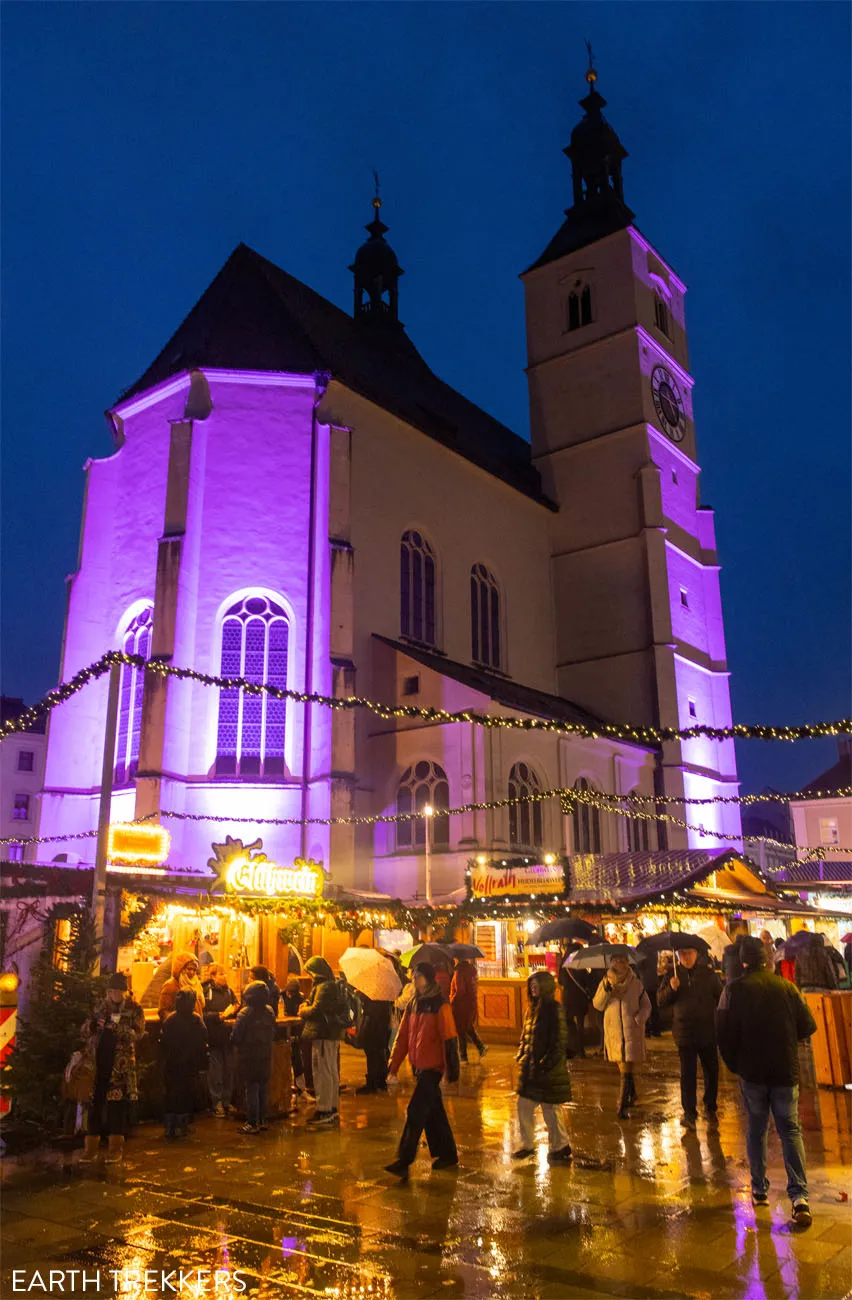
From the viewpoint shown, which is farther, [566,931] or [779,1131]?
[566,931]

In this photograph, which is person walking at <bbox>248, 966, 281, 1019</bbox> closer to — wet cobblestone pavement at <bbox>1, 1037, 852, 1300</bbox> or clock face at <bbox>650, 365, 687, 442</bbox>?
wet cobblestone pavement at <bbox>1, 1037, 852, 1300</bbox>

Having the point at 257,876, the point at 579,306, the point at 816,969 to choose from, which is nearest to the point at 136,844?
the point at 257,876

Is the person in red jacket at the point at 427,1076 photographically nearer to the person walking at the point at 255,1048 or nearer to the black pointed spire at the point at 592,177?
the person walking at the point at 255,1048

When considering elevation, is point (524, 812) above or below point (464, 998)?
above

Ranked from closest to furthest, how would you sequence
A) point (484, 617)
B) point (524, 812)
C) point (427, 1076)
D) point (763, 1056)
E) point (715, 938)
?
point (763, 1056) → point (427, 1076) → point (715, 938) → point (524, 812) → point (484, 617)

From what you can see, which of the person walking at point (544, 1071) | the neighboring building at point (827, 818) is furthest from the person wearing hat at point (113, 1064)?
the neighboring building at point (827, 818)

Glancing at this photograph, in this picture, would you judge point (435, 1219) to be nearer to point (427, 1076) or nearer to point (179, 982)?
point (427, 1076)

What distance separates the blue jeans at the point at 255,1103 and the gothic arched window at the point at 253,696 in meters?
14.3

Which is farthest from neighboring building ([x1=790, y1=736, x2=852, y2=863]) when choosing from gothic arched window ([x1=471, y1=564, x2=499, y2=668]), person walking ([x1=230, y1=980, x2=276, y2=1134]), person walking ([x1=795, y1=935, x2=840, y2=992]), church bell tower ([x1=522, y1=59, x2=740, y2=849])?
person walking ([x1=230, y1=980, x2=276, y2=1134])

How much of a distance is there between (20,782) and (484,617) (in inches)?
1212

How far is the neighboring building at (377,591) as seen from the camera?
78.9 ft

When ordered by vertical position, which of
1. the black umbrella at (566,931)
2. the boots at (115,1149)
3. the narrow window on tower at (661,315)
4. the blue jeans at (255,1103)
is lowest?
the boots at (115,1149)

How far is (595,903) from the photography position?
1678 cm

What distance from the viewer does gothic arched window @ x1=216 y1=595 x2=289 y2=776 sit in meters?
24.1
